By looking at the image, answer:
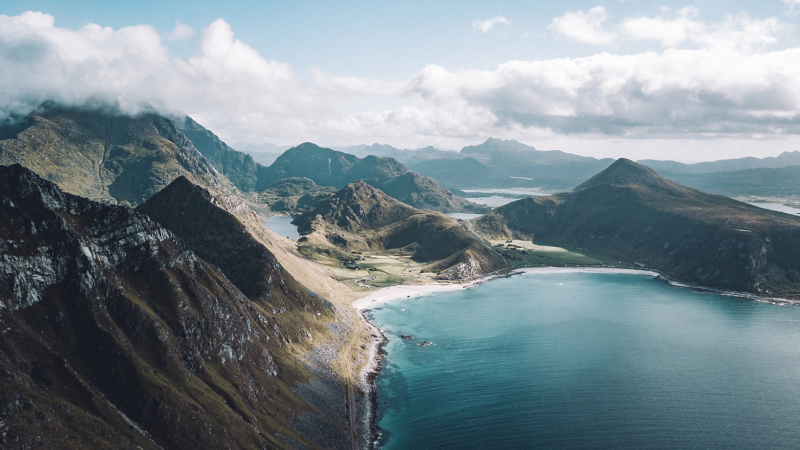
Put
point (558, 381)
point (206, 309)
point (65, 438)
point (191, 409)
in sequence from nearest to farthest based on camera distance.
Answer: point (65, 438) < point (191, 409) < point (206, 309) < point (558, 381)

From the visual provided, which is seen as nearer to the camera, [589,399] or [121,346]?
[121,346]

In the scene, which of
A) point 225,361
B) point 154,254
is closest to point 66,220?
point 154,254

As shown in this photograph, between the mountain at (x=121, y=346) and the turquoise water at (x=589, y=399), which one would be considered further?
the turquoise water at (x=589, y=399)

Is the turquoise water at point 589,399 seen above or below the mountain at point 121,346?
below

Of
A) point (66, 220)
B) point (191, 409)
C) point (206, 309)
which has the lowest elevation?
point (191, 409)

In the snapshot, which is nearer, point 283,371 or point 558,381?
point 283,371

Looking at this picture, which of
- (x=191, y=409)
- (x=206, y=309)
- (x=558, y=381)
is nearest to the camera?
(x=191, y=409)

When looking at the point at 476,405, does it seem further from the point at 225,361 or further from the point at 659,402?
the point at 225,361

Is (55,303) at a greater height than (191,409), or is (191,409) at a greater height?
(55,303)
